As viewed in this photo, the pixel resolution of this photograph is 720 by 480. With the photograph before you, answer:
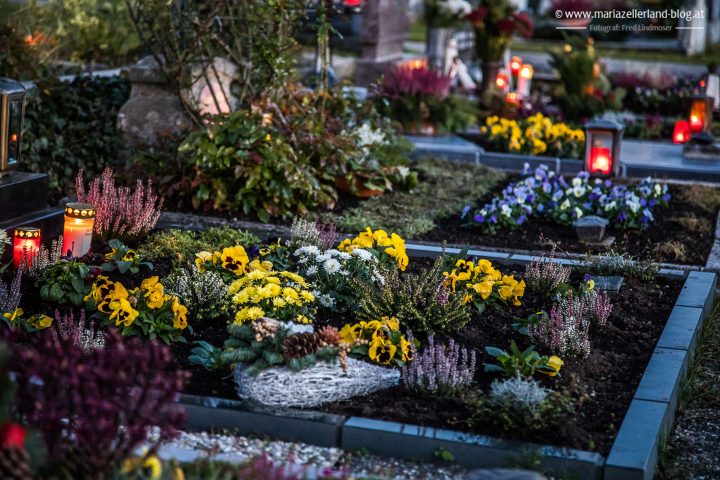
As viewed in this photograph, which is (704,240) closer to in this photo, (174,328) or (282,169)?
(282,169)

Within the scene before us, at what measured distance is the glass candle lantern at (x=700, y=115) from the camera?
11500 mm

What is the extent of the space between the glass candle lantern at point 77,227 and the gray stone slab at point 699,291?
11.3 ft

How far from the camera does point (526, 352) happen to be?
187 inches

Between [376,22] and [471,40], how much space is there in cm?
516

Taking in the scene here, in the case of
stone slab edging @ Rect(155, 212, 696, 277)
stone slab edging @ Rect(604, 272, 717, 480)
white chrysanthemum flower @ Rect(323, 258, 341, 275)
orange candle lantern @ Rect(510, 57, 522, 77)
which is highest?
orange candle lantern @ Rect(510, 57, 522, 77)

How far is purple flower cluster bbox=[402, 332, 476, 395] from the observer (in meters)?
4.49

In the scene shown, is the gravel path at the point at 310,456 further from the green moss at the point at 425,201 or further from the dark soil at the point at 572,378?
the green moss at the point at 425,201

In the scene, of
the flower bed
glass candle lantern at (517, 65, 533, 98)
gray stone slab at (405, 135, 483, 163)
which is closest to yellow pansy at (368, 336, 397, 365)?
the flower bed

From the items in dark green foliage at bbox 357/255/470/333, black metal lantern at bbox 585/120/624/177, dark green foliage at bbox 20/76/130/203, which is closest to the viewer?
dark green foliage at bbox 357/255/470/333

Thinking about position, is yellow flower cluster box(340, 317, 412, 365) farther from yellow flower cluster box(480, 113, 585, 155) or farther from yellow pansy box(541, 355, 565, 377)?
yellow flower cluster box(480, 113, 585, 155)

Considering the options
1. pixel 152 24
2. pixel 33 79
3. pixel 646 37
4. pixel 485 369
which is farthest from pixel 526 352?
pixel 646 37

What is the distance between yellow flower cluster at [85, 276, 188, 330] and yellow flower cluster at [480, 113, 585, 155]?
6.51 metres

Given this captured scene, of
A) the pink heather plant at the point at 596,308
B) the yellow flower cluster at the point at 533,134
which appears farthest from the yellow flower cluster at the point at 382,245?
the yellow flower cluster at the point at 533,134

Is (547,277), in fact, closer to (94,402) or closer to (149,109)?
(94,402)
